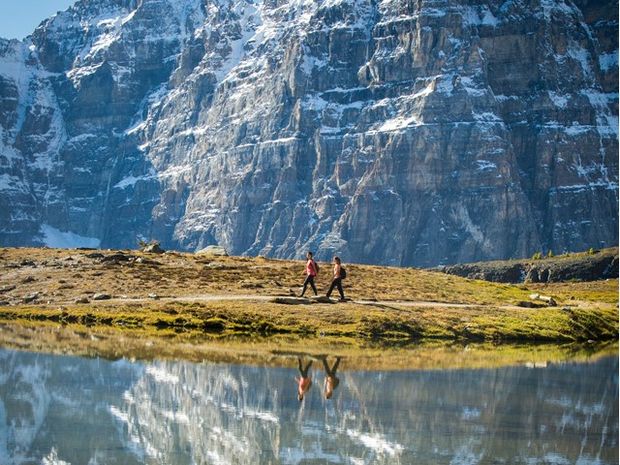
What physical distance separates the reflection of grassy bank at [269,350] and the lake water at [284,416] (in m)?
2.12

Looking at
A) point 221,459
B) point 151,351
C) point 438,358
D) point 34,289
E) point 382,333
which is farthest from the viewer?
point 34,289

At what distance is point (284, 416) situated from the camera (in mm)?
31172

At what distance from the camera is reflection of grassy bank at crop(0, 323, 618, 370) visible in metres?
43.1

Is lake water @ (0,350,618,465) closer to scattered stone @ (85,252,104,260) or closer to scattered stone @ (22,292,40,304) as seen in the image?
scattered stone @ (22,292,40,304)

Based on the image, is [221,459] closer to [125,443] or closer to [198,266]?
[125,443]

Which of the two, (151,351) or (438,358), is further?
(438,358)

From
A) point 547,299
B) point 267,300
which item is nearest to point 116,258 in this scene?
point 267,300

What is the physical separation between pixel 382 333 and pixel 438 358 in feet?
35.6

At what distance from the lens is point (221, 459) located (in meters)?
25.9

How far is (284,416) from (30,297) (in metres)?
43.8

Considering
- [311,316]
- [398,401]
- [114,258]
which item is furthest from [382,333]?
[114,258]

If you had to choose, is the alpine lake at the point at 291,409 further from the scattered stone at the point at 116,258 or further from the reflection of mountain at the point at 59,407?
the scattered stone at the point at 116,258

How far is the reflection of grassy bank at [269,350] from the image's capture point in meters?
43.1

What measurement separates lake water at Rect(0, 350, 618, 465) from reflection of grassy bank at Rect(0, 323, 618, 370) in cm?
212
